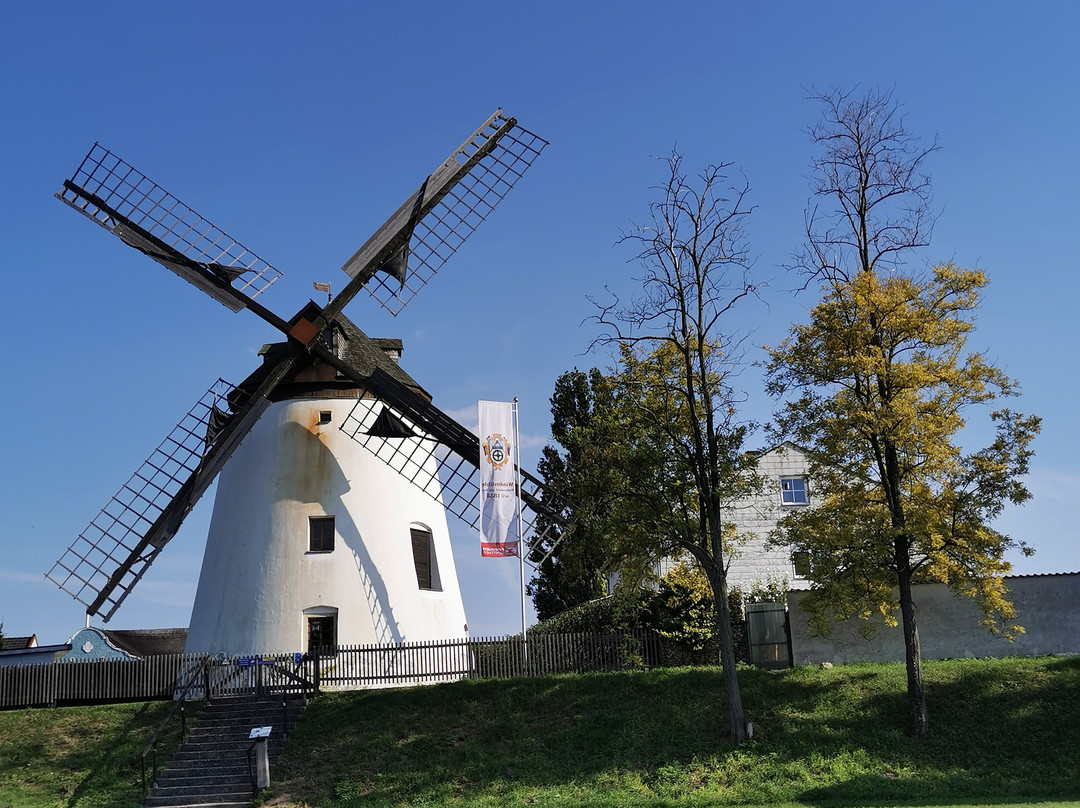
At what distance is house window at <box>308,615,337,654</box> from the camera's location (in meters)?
28.2

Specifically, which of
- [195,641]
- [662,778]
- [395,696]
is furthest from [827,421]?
[195,641]

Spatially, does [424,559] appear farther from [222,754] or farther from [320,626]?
[222,754]

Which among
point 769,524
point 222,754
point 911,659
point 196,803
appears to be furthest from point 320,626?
point 769,524

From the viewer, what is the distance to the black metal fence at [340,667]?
90.2 feet

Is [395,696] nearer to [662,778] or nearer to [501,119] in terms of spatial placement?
[662,778]

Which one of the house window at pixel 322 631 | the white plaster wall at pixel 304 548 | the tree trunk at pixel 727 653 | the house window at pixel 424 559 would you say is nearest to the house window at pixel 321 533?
the white plaster wall at pixel 304 548

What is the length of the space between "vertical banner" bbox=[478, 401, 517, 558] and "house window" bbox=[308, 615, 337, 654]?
15.4 feet

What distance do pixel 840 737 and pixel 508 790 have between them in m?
7.38

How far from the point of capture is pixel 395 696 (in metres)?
26.5

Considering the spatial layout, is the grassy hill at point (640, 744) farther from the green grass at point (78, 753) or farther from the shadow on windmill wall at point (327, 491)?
the shadow on windmill wall at point (327, 491)

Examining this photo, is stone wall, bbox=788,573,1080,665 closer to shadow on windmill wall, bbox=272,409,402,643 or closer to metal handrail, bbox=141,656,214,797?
shadow on windmill wall, bbox=272,409,402,643

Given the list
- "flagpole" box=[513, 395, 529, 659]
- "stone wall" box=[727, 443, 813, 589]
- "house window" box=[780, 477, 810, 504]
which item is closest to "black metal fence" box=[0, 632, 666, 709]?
"flagpole" box=[513, 395, 529, 659]

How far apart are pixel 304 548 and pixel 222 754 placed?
634 centimetres

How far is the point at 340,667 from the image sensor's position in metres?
27.8
